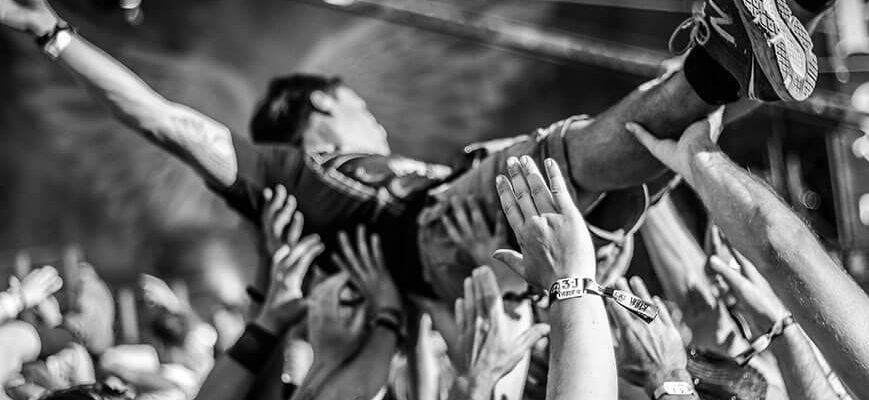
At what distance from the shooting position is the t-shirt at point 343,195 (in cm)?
261

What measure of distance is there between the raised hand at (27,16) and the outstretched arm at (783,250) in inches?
62.4

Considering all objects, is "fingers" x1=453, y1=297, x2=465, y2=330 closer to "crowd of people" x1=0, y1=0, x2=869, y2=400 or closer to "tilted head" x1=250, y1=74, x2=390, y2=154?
"crowd of people" x1=0, y1=0, x2=869, y2=400

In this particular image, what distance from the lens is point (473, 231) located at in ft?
7.36

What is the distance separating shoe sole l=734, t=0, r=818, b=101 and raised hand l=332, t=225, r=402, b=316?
1.23 m

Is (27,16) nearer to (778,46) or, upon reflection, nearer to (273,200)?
(273,200)

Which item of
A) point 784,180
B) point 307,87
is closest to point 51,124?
point 307,87

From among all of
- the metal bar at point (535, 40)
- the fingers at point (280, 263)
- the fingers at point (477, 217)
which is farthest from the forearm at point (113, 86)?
the metal bar at point (535, 40)

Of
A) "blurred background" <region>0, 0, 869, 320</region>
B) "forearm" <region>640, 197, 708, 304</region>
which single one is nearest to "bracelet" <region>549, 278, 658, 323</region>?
"forearm" <region>640, 197, 708, 304</region>

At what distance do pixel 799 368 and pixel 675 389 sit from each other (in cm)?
30

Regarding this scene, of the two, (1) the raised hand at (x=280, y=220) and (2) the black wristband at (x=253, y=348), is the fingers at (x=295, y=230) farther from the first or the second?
(2) the black wristband at (x=253, y=348)

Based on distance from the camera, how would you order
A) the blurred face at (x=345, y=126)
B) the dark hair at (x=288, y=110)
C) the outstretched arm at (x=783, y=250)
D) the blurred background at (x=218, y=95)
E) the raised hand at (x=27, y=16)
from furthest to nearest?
the blurred background at (x=218, y=95) < the dark hair at (x=288, y=110) < the blurred face at (x=345, y=126) < the raised hand at (x=27, y=16) < the outstretched arm at (x=783, y=250)

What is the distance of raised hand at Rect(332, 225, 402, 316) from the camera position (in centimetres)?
248

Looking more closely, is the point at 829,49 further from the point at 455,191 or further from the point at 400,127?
the point at 455,191

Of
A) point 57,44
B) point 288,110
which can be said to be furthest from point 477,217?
point 288,110
